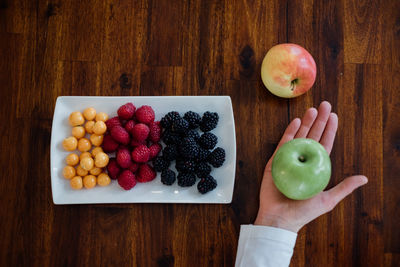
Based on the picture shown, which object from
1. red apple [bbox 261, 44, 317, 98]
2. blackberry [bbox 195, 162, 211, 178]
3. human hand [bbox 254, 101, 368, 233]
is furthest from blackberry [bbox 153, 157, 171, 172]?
red apple [bbox 261, 44, 317, 98]

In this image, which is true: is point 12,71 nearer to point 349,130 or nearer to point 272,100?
point 272,100

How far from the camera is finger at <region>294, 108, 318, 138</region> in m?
1.06

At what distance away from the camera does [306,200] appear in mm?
950

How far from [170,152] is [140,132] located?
0.12 metres

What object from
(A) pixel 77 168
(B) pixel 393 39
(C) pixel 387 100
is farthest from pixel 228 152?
(B) pixel 393 39

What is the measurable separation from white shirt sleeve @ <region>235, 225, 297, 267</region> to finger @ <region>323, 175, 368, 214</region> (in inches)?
5.8

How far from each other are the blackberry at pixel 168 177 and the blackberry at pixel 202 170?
3.3 inches

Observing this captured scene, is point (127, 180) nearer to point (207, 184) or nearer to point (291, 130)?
point (207, 184)

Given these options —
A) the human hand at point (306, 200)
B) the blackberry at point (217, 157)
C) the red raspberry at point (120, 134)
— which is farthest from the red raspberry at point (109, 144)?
the human hand at point (306, 200)

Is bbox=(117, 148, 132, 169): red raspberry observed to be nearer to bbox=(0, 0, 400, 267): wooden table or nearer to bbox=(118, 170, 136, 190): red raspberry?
bbox=(118, 170, 136, 190): red raspberry

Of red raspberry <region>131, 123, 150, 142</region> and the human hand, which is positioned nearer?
the human hand

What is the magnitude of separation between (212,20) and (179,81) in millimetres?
267

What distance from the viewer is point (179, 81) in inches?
45.8

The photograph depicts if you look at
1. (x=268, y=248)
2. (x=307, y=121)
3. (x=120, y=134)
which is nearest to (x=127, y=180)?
(x=120, y=134)
